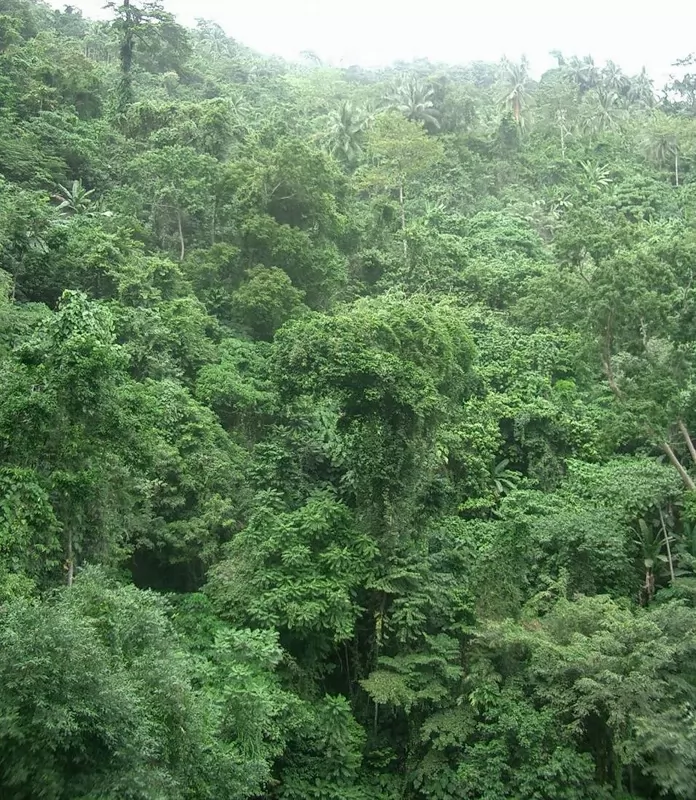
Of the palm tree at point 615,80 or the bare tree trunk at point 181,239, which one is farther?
the palm tree at point 615,80

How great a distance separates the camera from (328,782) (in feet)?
36.5

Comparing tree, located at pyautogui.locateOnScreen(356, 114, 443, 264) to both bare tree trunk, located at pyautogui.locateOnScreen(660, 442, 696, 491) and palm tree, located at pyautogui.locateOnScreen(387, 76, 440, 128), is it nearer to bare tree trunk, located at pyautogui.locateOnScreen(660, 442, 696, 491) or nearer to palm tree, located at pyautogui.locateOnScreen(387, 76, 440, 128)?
palm tree, located at pyautogui.locateOnScreen(387, 76, 440, 128)

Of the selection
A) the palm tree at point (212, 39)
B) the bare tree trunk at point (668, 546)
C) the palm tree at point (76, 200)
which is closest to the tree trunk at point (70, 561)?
the bare tree trunk at point (668, 546)

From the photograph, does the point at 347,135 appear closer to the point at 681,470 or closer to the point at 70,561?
the point at 681,470

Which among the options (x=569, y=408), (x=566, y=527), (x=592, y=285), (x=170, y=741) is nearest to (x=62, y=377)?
(x=170, y=741)

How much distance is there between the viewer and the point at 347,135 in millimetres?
35500

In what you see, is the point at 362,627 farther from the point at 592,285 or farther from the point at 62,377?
the point at 592,285

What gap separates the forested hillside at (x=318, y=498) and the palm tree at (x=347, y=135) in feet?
34.3

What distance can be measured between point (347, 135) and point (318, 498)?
26.2 metres

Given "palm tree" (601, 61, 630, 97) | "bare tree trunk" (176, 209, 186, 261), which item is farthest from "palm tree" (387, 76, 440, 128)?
"bare tree trunk" (176, 209, 186, 261)

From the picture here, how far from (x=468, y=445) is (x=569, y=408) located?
139 inches

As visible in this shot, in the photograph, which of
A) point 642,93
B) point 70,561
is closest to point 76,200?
point 70,561

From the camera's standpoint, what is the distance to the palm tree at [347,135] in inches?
1389

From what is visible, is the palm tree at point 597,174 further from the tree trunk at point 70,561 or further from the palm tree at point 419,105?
the tree trunk at point 70,561
